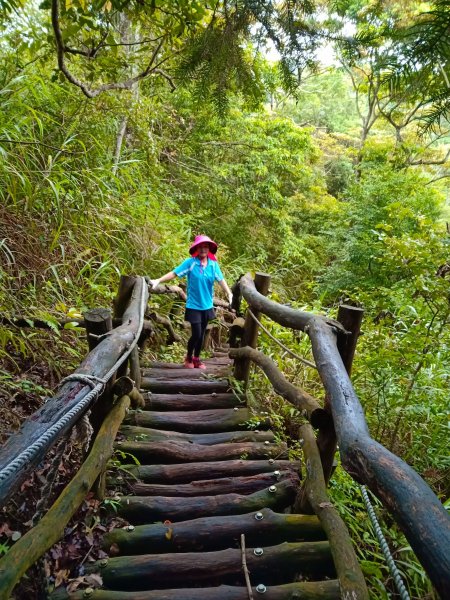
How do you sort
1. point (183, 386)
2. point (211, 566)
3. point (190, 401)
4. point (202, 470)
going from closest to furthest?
1. point (211, 566)
2. point (202, 470)
3. point (190, 401)
4. point (183, 386)

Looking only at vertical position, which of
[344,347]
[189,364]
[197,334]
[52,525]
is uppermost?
[344,347]

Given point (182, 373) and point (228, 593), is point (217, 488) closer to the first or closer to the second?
point (228, 593)

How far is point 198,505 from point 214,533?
0.22 m

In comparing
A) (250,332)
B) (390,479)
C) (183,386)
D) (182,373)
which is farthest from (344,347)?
(182,373)

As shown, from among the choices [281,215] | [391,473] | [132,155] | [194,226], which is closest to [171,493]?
[391,473]

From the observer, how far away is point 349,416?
1.48 m

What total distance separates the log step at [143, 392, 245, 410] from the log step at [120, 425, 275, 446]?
1.27ft

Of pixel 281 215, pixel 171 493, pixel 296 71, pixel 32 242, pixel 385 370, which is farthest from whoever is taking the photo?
pixel 281 215

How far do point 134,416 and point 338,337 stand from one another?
1726 millimetres

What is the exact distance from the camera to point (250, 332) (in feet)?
12.4

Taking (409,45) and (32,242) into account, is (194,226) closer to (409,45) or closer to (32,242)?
(32,242)

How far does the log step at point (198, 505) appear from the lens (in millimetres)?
2174

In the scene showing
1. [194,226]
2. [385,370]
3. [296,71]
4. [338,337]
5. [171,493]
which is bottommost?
[171,493]

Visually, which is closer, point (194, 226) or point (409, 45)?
point (409, 45)
